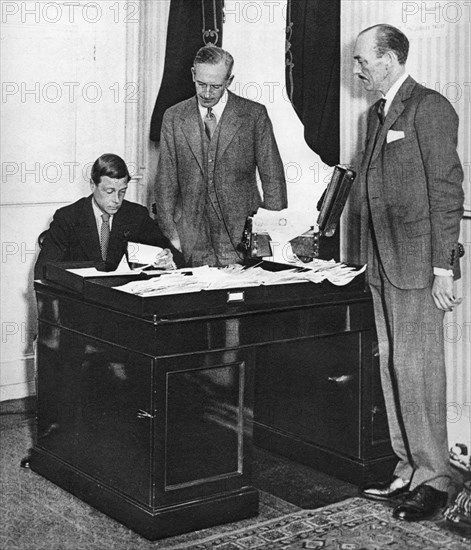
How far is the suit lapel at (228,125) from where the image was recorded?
4562mm

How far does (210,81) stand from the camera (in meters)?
4.40

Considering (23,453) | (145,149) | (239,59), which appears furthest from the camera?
(145,149)

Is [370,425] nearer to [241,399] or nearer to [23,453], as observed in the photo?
[241,399]

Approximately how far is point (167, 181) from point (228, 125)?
16.0 inches

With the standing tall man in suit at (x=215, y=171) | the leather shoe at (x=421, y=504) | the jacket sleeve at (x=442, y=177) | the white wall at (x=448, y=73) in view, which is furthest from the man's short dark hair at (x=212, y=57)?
the leather shoe at (x=421, y=504)

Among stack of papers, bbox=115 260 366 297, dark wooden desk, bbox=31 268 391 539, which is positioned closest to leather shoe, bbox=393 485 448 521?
dark wooden desk, bbox=31 268 391 539

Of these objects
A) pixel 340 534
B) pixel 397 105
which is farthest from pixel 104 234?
pixel 340 534

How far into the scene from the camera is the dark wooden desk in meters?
3.44

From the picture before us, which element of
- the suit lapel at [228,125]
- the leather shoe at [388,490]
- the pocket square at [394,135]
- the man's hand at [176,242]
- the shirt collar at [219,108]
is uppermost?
the shirt collar at [219,108]

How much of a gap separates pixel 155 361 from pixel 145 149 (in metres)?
2.55

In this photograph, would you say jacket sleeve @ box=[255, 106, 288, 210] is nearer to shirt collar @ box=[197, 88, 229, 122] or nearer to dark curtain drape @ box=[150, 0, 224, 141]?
shirt collar @ box=[197, 88, 229, 122]

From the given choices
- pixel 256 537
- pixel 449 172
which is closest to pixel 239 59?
pixel 449 172

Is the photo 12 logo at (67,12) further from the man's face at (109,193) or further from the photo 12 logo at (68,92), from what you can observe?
the man's face at (109,193)

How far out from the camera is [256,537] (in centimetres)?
347
